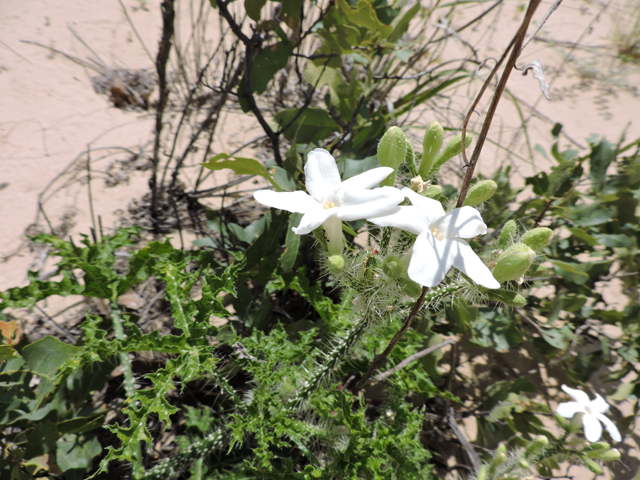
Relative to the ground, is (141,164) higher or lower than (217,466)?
higher

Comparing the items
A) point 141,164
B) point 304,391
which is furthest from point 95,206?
point 304,391

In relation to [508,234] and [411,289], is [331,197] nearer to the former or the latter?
[411,289]

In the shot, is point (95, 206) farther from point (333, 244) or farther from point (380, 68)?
point (380, 68)

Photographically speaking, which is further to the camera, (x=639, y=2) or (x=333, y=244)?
(x=639, y=2)

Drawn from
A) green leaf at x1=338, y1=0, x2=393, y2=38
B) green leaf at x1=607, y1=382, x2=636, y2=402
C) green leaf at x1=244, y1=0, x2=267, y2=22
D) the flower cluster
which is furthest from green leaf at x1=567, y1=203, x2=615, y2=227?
green leaf at x1=244, y1=0, x2=267, y2=22

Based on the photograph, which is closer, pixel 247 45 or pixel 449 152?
pixel 449 152

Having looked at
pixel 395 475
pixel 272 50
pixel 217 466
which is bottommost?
pixel 217 466

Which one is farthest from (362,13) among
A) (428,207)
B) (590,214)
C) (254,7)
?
(590,214)

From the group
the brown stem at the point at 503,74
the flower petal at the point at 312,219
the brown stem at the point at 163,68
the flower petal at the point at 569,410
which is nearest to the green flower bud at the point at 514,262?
the brown stem at the point at 503,74
